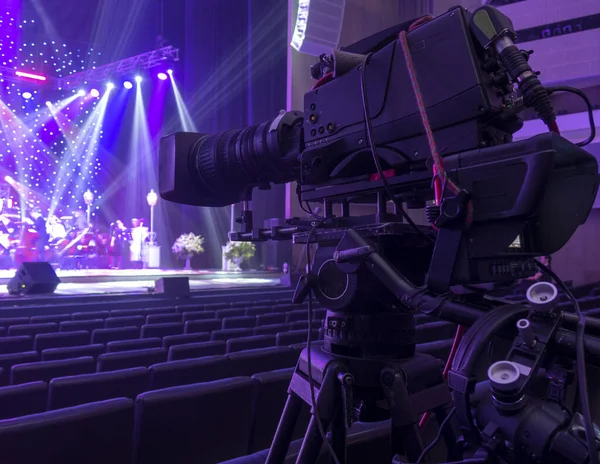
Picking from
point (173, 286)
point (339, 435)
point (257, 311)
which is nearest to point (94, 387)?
point (339, 435)

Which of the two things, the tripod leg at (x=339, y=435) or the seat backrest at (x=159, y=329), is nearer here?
the tripod leg at (x=339, y=435)

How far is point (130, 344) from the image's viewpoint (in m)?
2.83

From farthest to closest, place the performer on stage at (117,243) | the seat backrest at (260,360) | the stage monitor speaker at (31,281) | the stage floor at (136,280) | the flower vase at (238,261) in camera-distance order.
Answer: the performer on stage at (117,243), the flower vase at (238,261), the stage floor at (136,280), the stage monitor speaker at (31,281), the seat backrest at (260,360)

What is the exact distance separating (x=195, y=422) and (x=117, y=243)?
32.7ft

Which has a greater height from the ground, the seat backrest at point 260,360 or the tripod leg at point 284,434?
the tripod leg at point 284,434

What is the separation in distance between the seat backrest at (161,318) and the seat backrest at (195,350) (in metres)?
1.49

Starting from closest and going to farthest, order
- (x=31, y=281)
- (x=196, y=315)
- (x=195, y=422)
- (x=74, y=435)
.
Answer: (x=74, y=435), (x=195, y=422), (x=196, y=315), (x=31, y=281)

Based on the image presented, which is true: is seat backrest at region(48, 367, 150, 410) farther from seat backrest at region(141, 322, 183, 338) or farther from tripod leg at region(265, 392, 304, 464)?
seat backrest at region(141, 322, 183, 338)

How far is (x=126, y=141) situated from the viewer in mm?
12305

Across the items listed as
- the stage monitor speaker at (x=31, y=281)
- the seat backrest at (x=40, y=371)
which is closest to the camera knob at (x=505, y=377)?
the seat backrest at (x=40, y=371)

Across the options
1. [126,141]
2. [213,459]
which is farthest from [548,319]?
[126,141]

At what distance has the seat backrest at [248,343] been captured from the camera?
9.10 feet

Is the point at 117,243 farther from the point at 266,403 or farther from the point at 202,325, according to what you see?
the point at 266,403

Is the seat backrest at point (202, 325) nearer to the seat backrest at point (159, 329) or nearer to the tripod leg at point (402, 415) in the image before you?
the seat backrest at point (159, 329)
